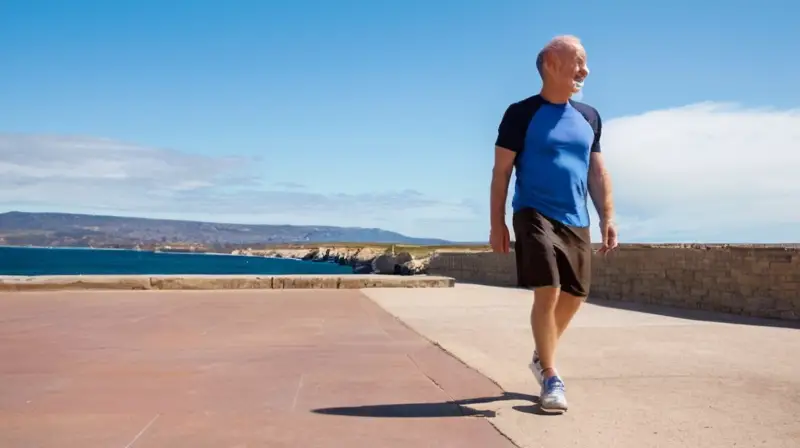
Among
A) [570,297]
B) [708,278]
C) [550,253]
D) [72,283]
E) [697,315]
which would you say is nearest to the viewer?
[550,253]

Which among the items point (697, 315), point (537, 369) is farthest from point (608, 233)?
point (697, 315)

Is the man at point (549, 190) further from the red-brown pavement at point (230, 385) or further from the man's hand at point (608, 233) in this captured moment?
the red-brown pavement at point (230, 385)

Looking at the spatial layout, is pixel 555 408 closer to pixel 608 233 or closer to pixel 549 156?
pixel 608 233

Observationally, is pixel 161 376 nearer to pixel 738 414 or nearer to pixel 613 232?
pixel 613 232

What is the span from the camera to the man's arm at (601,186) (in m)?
3.75

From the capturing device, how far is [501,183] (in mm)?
3498

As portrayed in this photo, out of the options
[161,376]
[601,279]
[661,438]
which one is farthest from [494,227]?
[601,279]

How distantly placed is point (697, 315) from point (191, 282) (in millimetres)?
7271

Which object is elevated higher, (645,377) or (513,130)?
(513,130)

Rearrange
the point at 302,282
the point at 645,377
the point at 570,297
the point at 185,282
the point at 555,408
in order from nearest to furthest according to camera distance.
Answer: the point at 555,408, the point at 570,297, the point at 645,377, the point at 185,282, the point at 302,282

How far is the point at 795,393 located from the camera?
368 cm

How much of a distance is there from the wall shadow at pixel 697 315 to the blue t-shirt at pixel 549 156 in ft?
15.3

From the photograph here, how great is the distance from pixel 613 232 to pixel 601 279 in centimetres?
792

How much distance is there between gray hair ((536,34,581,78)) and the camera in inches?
138
